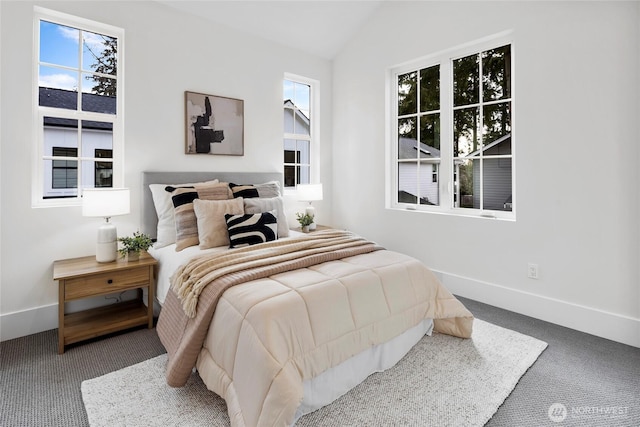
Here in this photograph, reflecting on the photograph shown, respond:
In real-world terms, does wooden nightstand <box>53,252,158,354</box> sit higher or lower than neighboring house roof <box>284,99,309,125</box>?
lower

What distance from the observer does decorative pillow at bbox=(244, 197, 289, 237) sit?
302 cm

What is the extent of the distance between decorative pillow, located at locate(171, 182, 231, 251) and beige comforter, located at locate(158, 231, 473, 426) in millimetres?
642

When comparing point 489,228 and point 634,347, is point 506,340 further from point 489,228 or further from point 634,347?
point 489,228

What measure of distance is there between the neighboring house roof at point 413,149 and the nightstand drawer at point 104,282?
2866mm

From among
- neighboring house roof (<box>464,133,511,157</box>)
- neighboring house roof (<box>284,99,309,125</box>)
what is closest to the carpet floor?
neighboring house roof (<box>464,133,511,157</box>)

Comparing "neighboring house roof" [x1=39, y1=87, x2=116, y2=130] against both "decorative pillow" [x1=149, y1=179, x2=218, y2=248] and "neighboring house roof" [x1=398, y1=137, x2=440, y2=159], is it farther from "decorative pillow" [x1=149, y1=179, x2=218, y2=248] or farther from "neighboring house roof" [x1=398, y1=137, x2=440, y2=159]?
"neighboring house roof" [x1=398, y1=137, x2=440, y2=159]

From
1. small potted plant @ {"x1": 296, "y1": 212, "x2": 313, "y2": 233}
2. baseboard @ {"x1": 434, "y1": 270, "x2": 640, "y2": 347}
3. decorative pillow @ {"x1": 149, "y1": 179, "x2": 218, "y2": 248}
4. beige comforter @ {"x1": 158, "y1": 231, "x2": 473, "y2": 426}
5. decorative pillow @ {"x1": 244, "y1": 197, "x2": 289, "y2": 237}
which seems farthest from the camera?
small potted plant @ {"x1": 296, "y1": 212, "x2": 313, "y2": 233}

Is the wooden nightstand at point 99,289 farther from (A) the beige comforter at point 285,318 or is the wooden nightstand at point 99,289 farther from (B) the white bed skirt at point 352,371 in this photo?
(B) the white bed skirt at point 352,371

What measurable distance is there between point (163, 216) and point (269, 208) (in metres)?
0.90

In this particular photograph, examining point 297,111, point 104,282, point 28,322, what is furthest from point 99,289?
point 297,111

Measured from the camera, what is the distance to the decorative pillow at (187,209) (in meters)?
2.76

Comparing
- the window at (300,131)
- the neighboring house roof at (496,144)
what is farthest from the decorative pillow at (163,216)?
the neighboring house roof at (496,144)

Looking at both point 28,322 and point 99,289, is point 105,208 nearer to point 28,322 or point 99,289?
point 99,289

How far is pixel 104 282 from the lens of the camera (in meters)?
2.45
